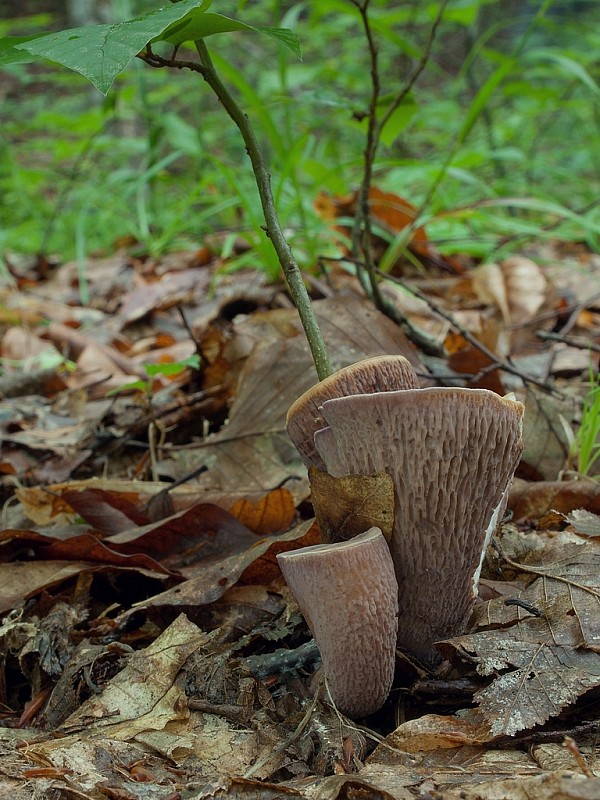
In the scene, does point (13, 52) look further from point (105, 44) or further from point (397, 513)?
point (397, 513)

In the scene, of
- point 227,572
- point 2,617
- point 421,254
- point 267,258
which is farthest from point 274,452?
point 421,254

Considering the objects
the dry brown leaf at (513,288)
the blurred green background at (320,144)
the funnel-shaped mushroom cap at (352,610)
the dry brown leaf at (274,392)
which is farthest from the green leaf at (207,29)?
the dry brown leaf at (513,288)

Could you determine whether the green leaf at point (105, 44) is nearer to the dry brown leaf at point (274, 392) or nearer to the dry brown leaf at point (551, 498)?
the dry brown leaf at point (274, 392)

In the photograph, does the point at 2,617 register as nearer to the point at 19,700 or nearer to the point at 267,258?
the point at 19,700

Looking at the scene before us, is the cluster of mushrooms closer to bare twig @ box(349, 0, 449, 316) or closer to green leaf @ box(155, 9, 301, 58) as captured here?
green leaf @ box(155, 9, 301, 58)

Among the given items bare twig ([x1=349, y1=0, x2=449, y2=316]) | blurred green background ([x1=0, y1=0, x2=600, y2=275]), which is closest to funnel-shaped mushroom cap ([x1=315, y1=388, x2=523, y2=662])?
bare twig ([x1=349, y1=0, x2=449, y2=316])

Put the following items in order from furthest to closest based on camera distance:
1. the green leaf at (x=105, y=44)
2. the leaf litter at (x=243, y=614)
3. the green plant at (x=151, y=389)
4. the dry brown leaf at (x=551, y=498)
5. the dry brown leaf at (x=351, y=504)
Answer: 1. the green plant at (x=151, y=389)
2. the dry brown leaf at (x=551, y=498)
3. the dry brown leaf at (x=351, y=504)
4. the leaf litter at (x=243, y=614)
5. the green leaf at (x=105, y=44)

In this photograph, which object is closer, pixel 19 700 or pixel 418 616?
pixel 418 616
